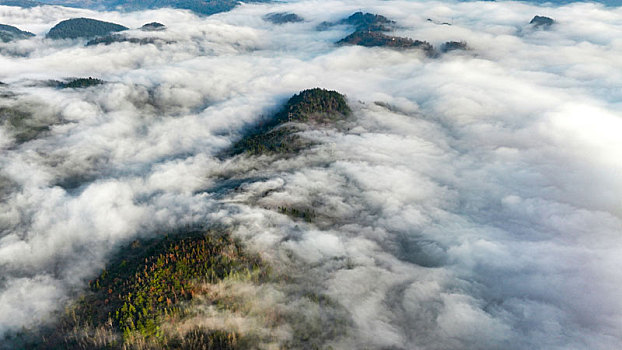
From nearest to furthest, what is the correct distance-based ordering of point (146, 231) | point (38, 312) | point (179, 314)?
point (179, 314) < point (38, 312) < point (146, 231)

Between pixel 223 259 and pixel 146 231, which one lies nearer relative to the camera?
pixel 223 259

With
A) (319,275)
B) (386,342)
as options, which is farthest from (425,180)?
(386,342)

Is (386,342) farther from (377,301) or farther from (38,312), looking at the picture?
(38,312)

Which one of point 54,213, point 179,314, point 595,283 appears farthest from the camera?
point 54,213

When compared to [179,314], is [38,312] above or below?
below

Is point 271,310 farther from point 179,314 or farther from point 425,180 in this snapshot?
point 425,180

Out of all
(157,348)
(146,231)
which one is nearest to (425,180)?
(146,231)
